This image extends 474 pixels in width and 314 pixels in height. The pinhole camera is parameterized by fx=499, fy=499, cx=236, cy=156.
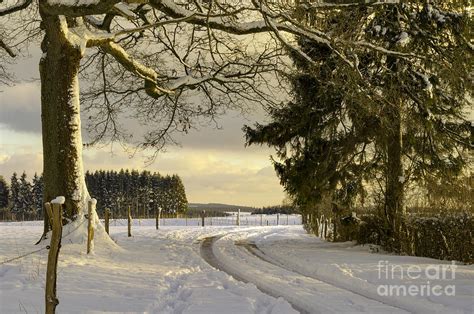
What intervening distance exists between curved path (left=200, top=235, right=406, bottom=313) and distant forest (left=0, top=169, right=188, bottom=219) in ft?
291

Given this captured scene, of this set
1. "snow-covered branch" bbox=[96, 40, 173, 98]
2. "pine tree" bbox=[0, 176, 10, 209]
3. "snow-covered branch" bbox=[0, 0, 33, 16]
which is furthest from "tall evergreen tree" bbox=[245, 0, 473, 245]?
"pine tree" bbox=[0, 176, 10, 209]

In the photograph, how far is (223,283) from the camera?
9508 mm

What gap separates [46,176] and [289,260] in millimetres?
7091

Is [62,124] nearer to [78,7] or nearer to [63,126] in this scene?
[63,126]

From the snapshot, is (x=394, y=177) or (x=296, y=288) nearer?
(x=296, y=288)

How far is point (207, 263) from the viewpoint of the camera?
12844 mm

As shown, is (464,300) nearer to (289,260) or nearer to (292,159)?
(289,260)

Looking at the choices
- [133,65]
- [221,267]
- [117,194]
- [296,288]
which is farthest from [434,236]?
[117,194]

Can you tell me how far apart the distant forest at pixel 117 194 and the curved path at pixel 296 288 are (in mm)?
88811

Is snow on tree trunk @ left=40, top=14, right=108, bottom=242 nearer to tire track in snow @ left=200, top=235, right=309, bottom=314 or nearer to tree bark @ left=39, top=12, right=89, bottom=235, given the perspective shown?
tree bark @ left=39, top=12, right=89, bottom=235

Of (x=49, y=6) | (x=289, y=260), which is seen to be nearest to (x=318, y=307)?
(x=289, y=260)

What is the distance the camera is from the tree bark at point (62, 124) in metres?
13.4

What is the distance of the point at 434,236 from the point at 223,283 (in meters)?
8.07

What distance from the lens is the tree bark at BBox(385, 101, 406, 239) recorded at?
53.5ft
